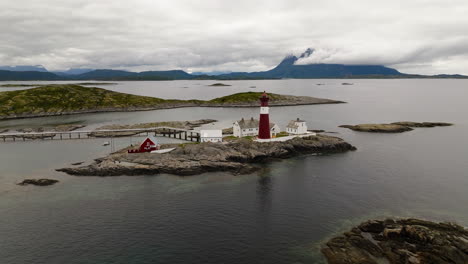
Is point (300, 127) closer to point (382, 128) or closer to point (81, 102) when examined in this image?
point (382, 128)

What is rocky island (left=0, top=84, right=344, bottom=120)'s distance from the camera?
145 metres

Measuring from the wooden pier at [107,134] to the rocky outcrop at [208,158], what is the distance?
23572 mm

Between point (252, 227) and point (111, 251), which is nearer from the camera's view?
point (111, 251)

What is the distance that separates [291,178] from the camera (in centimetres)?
5416

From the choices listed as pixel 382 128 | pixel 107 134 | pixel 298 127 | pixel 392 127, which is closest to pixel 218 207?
pixel 298 127

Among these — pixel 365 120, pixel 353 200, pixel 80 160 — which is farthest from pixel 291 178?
pixel 365 120

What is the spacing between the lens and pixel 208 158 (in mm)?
61656

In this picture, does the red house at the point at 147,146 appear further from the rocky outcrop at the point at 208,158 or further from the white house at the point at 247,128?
the white house at the point at 247,128

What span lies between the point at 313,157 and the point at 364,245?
3798 centimetres

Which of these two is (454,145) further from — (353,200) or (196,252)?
(196,252)

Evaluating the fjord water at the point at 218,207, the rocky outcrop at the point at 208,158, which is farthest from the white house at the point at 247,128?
the fjord water at the point at 218,207

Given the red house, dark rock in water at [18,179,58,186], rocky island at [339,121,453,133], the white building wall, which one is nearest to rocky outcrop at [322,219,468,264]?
the white building wall

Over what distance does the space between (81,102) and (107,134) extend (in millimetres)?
83713

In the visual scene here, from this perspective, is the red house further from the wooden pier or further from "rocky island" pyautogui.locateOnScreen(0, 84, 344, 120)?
"rocky island" pyautogui.locateOnScreen(0, 84, 344, 120)
